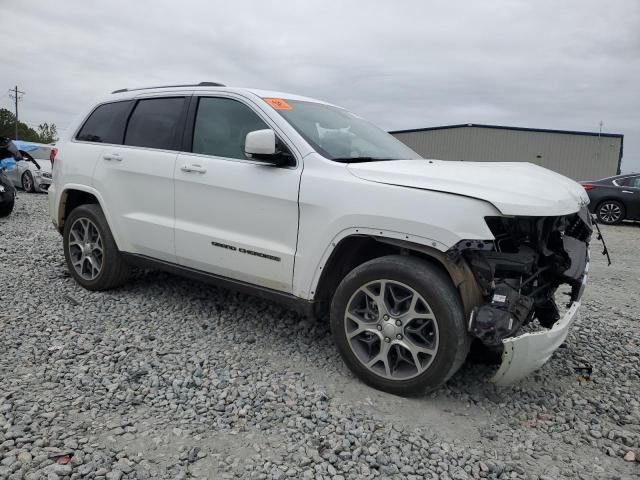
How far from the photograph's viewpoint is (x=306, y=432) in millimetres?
2703

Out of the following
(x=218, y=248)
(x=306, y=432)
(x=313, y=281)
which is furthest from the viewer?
(x=218, y=248)

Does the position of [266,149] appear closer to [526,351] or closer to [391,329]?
[391,329]

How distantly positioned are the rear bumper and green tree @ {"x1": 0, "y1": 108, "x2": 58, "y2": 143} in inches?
2208

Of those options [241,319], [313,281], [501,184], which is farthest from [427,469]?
[241,319]

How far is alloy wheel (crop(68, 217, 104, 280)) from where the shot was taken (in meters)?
4.67

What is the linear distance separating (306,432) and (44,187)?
46.1 feet

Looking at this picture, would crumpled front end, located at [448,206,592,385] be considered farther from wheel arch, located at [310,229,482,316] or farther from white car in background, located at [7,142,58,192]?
white car in background, located at [7,142,58,192]

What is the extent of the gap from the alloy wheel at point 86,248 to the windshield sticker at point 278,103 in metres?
2.06

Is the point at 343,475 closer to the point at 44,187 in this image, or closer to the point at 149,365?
the point at 149,365

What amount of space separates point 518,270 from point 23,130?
225ft

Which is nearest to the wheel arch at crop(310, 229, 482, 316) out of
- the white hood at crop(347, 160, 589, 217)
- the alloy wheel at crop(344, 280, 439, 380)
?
the alloy wheel at crop(344, 280, 439, 380)

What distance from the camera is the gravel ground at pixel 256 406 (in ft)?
8.02

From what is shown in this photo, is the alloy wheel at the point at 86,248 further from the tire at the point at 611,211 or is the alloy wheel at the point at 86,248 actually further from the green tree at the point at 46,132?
the green tree at the point at 46,132

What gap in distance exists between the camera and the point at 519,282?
2.92 meters
